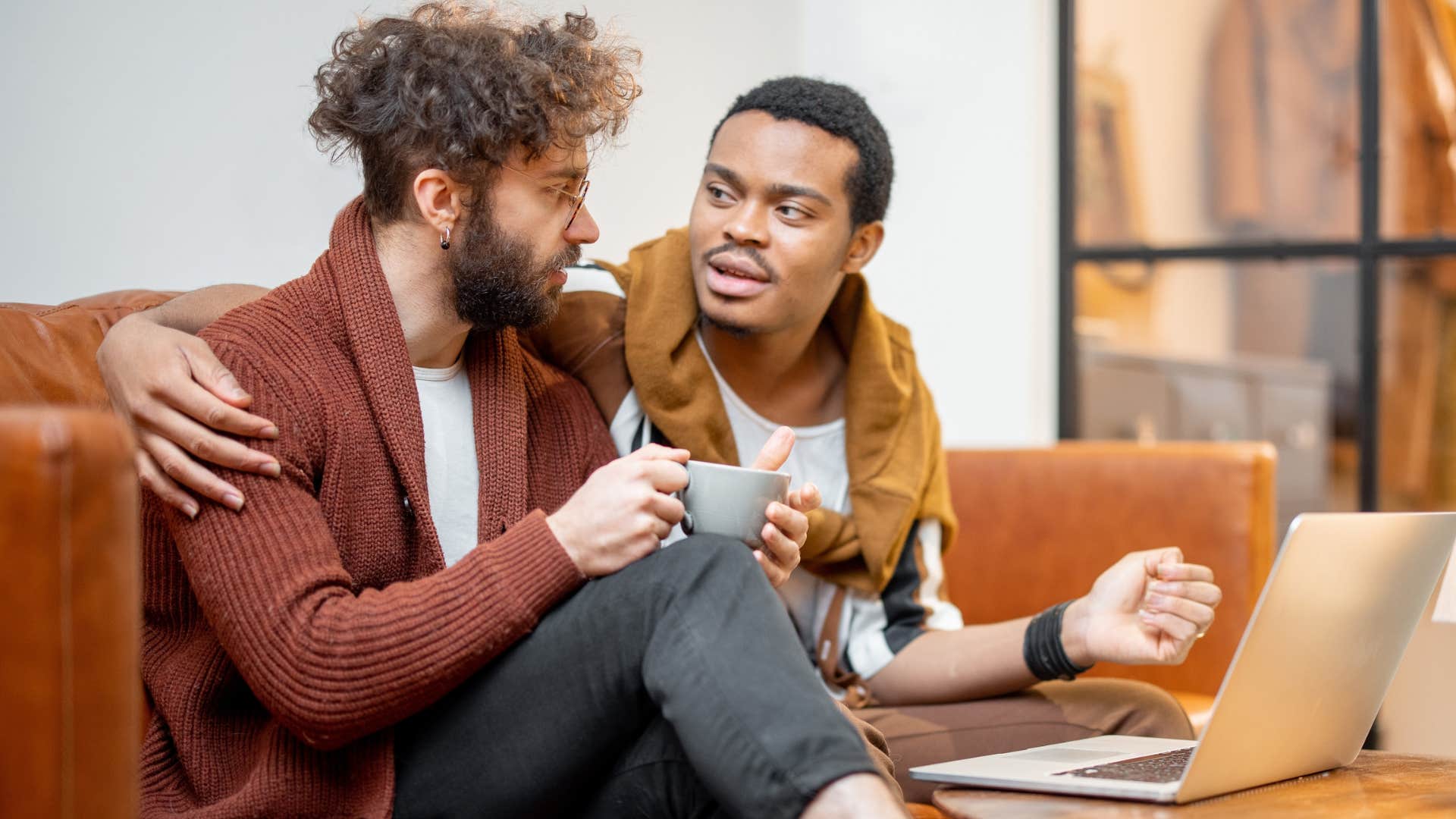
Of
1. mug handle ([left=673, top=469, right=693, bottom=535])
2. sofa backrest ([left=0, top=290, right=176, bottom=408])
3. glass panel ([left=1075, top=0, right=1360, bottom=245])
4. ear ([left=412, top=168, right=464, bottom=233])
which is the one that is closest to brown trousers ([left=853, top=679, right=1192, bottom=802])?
mug handle ([left=673, top=469, right=693, bottom=535])

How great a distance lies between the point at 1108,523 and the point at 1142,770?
1068mm

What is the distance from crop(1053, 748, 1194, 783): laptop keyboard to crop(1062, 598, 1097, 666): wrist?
0.35 metres

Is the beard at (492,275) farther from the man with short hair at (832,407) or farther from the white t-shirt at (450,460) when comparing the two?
the man with short hair at (832,407)

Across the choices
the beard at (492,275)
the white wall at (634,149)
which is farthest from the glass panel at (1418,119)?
the beard at (492,275)

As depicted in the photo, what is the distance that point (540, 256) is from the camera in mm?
1495

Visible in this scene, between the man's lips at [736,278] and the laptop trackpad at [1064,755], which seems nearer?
the laptop trackpad at [1064,755]

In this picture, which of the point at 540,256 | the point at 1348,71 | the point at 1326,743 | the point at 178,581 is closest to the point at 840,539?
the point at 540,256

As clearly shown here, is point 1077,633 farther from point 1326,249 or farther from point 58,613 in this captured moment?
point 1326,249

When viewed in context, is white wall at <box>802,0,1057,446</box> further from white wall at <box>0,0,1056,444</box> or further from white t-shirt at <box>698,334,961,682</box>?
white t-shirt at <box>698,334,961,682</box>

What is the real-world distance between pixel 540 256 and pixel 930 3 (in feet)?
6.76

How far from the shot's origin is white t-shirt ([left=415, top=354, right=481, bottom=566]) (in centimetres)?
146

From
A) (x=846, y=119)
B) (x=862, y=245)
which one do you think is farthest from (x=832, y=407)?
(x=846, y=119)

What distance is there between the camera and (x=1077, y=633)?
1657 millimetres

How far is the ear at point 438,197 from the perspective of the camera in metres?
1.45
